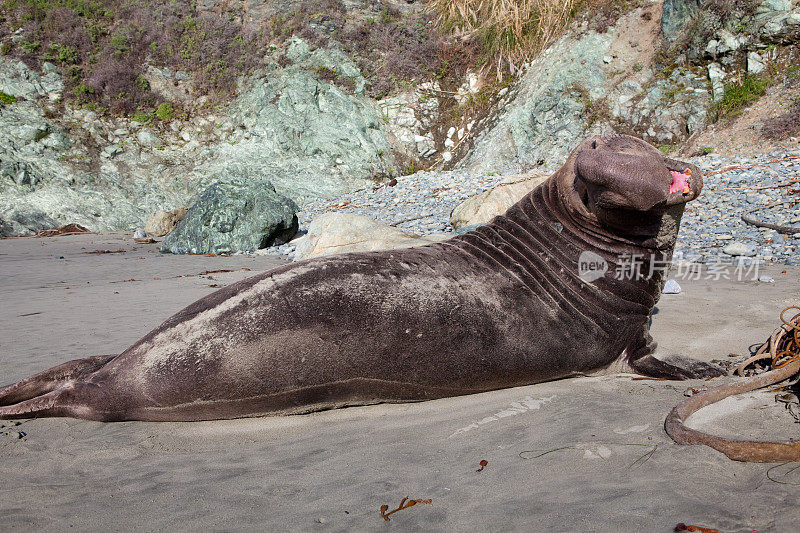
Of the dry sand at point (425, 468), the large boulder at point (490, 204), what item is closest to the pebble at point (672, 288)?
the dry sand at point (425, 468)

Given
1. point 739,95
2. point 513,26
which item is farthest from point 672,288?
point 513,26

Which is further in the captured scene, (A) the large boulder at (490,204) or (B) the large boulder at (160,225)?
(B) the large boulder at (160,225)

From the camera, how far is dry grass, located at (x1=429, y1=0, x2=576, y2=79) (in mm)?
15469

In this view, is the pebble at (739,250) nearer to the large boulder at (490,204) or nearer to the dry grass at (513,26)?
the large boulder at (490,204)

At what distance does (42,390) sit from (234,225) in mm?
6585

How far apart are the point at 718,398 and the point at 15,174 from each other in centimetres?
1572

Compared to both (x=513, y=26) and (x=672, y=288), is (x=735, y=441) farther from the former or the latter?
(x=513, y=26)

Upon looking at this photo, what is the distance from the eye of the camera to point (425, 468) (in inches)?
84.4

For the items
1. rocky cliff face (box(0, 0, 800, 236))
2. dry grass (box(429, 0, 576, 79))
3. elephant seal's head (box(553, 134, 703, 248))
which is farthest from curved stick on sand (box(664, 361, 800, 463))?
dry grass (box(429, 0, 576, 79))

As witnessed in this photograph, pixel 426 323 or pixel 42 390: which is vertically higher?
pixel 426 323

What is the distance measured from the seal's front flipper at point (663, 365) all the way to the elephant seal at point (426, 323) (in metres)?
0.01

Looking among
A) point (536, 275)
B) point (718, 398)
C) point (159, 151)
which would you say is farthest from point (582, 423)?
point (159, 151)

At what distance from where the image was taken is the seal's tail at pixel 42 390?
278cm

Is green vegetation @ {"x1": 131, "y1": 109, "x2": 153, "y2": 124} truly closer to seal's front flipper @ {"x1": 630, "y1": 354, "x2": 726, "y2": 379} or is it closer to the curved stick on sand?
seal's front flipper @ {"x1": 630, "y1": 354, "x2": 726, "y2": 379}
